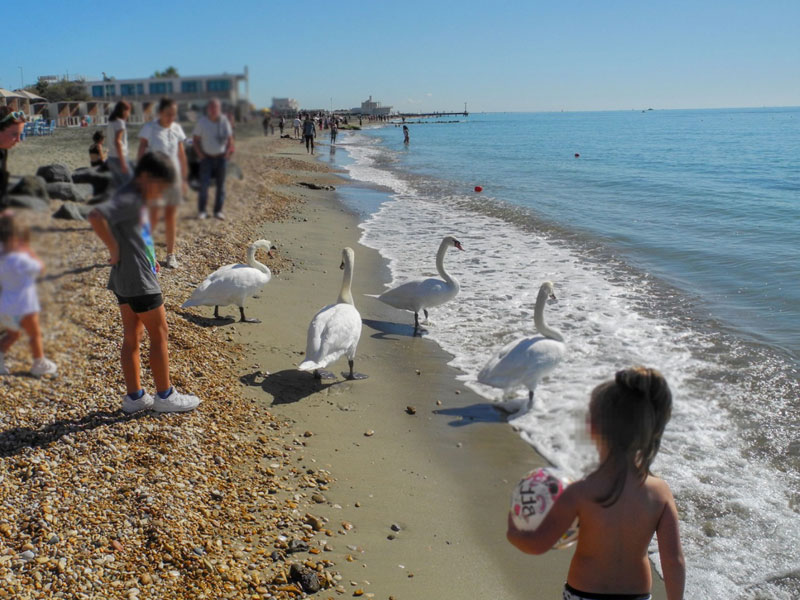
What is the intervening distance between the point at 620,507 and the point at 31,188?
8.30ft

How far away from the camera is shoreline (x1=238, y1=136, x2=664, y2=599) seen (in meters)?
4.86

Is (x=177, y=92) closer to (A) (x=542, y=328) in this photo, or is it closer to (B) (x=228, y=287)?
(A) (x=542, y=328)

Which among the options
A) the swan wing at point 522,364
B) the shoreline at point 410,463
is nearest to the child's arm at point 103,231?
the shoreline at point 410,463

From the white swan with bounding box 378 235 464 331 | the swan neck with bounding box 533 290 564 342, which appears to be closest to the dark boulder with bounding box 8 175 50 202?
the swan neck with bounding box 533 290 564 342

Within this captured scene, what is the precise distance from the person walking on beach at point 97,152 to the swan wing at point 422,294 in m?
8.57

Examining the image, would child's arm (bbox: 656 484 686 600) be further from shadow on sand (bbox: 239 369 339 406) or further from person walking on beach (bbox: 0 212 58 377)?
shadow on sand (bbox: 239 369 339 406)

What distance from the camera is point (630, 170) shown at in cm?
3934

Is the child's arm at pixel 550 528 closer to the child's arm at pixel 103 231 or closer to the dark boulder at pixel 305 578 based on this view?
the child's arm at pixel 103 231

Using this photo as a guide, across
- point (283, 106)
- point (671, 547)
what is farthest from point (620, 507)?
point (283, 106)

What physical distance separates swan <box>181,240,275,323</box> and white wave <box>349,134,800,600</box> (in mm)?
2883

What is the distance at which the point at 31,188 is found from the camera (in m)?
1.67

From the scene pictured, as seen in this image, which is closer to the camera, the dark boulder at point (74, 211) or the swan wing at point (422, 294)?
the dark boulder at point (74, 211)

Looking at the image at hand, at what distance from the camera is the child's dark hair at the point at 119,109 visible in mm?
1807

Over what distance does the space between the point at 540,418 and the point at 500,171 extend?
3287cm
